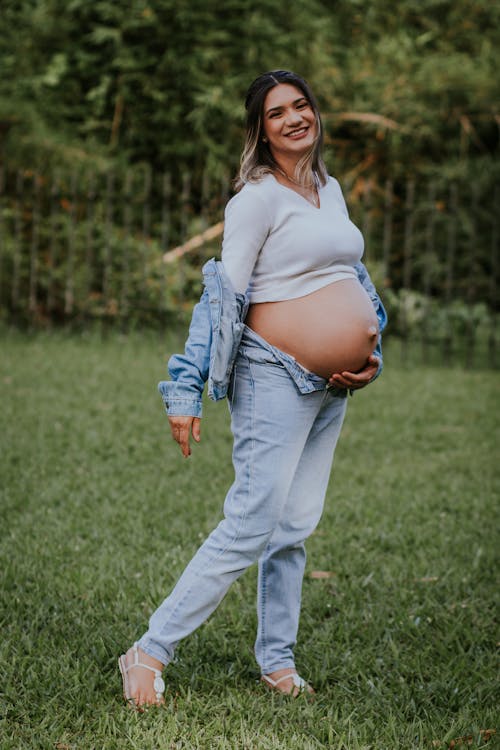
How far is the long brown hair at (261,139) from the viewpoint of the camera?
247 cm

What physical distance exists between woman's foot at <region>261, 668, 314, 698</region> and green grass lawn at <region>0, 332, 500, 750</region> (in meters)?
0.06

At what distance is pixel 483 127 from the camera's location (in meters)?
13.2

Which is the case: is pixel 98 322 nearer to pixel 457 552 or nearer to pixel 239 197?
pixel 457 552

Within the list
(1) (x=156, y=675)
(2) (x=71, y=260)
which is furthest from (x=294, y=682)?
(2) (x=71, y=260)

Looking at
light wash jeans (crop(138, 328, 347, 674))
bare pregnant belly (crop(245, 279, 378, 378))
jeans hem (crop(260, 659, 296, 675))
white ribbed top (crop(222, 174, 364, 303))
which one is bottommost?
jeans hem (crop(260, 659, 296, 675))

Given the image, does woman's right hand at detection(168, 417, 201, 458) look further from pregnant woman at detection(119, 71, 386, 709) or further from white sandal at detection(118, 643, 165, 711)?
white sandal at detection(118, 643, 165, 711)

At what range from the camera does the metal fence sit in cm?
984

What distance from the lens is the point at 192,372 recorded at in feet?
7.80

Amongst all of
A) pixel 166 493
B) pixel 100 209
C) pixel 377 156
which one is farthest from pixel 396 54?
pixel 166 493

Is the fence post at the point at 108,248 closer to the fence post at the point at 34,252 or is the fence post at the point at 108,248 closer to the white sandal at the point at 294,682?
the fence post at the point at 34,252

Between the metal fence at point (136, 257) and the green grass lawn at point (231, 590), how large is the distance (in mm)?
3670

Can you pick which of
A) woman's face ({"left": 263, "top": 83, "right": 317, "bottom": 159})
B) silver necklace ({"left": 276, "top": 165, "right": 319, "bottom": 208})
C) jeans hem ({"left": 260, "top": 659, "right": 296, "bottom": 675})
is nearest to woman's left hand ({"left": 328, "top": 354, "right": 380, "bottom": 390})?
silver necklace ({"left": 276, "top": 165, "right": 319, "bottom": 208})

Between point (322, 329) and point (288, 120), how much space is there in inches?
23.5

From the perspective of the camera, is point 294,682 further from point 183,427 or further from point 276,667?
point 183,427
